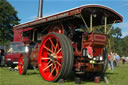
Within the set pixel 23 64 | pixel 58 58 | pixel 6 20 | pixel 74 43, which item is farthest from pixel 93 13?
pixel 6 20

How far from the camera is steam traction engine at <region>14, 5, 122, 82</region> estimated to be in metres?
6.71

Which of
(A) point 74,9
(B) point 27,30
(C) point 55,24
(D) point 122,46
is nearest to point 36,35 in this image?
(B) point 27,30

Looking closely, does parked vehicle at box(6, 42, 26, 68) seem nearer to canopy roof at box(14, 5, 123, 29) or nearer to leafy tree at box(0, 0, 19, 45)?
canopy roof at box(14, 5, 123, 29)

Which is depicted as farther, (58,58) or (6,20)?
(6,20)

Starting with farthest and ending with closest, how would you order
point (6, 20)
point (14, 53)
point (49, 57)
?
point (6, 20), point (14, 53), point (49, 57)

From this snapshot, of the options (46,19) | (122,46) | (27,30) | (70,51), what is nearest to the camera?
(70,51)

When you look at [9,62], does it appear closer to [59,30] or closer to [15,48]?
[15,48]

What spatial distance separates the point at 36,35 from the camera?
34.1ft

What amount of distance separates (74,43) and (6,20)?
3498 centimetres

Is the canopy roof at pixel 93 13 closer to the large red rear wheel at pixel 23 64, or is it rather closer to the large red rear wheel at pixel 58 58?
the large red rear wheel at pixel 58 58

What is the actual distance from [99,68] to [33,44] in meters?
4.89

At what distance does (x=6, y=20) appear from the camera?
40.4 m

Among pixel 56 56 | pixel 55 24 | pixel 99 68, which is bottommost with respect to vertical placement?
pixel 99 68

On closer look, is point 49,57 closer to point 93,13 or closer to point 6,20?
point 93,13
